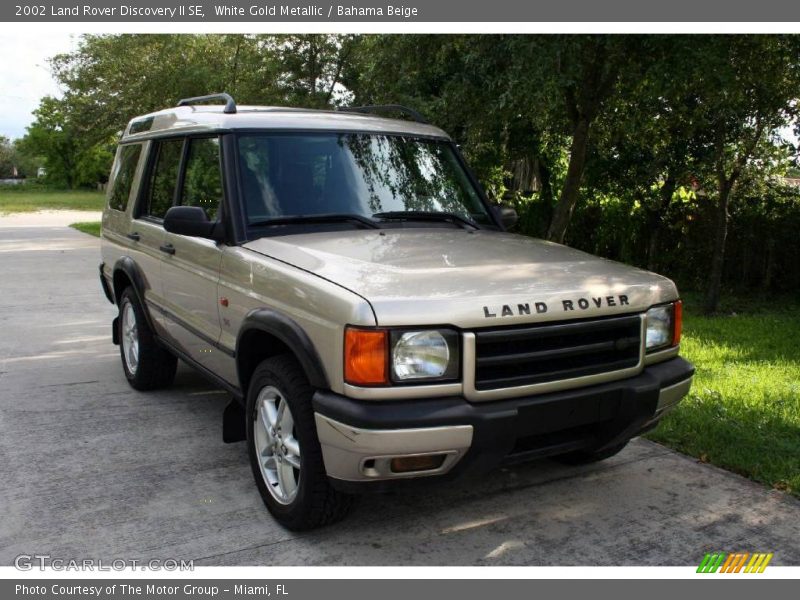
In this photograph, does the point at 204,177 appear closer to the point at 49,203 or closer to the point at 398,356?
the point at 398,356

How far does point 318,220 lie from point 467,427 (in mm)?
1647

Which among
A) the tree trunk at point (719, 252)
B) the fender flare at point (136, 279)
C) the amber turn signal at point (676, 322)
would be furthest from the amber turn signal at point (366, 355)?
the tree trunk at point (719, 252)

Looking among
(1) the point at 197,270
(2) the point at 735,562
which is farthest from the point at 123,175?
(2) the point at 735,562

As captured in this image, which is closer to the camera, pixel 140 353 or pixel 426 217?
pixel 426 217

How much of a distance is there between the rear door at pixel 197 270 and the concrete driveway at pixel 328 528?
69 centimetres

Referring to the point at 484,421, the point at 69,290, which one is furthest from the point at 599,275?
the point at 69,290

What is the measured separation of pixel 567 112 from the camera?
363 inches

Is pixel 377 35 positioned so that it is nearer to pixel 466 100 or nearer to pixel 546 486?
pixel 466 100

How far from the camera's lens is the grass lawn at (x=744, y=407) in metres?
4.63

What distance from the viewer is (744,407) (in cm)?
558

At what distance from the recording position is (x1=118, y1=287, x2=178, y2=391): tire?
5.88m

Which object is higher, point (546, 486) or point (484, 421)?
point (484, 421)

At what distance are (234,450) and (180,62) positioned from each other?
18768mm

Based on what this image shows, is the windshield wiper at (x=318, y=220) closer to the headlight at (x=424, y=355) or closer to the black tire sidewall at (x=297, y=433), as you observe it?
the black tire sidewall at (x=297, y=433)
